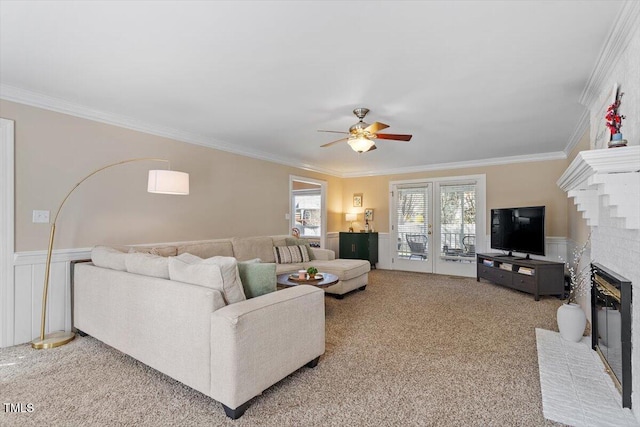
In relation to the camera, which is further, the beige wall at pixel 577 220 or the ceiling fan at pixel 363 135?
the beige wall at pixel 577 220

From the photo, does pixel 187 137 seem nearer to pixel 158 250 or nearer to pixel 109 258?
pixel 158 250

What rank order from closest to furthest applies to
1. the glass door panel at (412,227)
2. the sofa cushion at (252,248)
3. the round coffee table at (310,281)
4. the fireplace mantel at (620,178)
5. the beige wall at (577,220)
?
the fireplace mantel at (620,178) < the round coffee table at (310,281) < the beige wall at (577,220) < the sofa cushion at (252,248) < the glass door panel at (412,227)

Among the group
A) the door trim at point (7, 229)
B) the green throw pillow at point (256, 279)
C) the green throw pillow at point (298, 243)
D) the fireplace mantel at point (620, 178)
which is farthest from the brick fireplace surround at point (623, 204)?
the door trim at point (7, 229)

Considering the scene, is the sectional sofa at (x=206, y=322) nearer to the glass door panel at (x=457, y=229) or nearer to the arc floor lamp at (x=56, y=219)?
the arc floor lamp at (x=56, y=219)

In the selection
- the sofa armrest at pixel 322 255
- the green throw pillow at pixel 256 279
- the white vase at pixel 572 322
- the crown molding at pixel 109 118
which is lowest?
the white vase at pixel 572 322

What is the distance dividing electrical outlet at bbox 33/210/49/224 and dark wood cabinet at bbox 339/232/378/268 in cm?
520

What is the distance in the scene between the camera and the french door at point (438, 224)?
614 cm

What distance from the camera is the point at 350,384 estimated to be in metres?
2.22

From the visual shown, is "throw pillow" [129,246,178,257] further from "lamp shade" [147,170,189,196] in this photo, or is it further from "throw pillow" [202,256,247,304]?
"throw pillow" [202,256,247,304]

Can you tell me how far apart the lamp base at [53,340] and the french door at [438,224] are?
5.71 m

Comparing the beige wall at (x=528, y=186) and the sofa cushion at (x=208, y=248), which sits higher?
the beige wall at (x=528, y=186)

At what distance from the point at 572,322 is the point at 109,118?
5064mm

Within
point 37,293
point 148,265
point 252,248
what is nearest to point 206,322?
point 148,265

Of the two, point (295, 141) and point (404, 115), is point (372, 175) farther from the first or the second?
point (404, 115)
